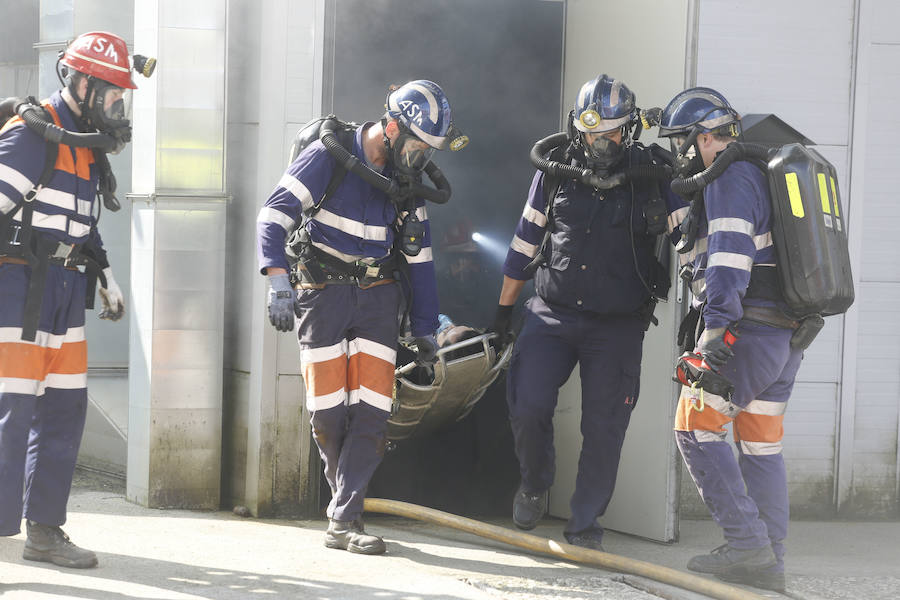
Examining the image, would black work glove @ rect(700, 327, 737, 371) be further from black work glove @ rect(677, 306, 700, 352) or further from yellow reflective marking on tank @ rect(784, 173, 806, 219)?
yellow reflective marking on tank @ rect(784, 173, 806, 219)

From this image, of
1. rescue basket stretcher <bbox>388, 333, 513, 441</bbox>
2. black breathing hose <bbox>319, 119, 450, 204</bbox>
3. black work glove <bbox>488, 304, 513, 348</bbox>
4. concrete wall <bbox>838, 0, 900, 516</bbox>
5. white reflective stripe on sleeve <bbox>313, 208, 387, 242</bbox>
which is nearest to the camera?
black breathing hose <bbox>319, 119, 450, 204</bbox>

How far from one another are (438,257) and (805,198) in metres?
2.09

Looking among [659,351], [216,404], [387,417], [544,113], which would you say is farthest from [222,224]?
[659,351]

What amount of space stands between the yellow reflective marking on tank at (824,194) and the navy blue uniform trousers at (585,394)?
3.31 feet

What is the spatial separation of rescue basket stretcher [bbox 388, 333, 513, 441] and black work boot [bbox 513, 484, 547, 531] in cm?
58

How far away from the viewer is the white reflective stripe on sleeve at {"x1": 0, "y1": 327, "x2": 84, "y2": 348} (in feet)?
12.9

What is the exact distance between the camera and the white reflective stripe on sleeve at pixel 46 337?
12.9ft

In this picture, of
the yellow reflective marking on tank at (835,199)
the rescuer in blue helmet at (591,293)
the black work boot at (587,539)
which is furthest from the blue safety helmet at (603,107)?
the black work boot at (587,539)

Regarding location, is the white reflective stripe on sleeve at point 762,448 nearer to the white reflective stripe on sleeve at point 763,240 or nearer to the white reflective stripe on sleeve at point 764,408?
the white reflective stripe on sleeve at point 764,408

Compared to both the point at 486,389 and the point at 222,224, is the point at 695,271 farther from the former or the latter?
the point at 222,224

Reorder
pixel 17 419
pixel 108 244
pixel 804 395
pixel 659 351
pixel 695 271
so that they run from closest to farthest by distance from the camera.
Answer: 1. pixel 17 419
2. pixel 695 271
3. pixel 659 351
4. pixel 804 395
5. pixel 108 244

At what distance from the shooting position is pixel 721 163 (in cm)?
418

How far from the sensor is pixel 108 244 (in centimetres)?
648

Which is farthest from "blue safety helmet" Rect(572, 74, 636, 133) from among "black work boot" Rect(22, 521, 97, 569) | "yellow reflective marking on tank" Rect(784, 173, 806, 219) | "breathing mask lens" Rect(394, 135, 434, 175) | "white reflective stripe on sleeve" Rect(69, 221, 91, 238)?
"black work boot" Rect(22, 521, 97, 569)
